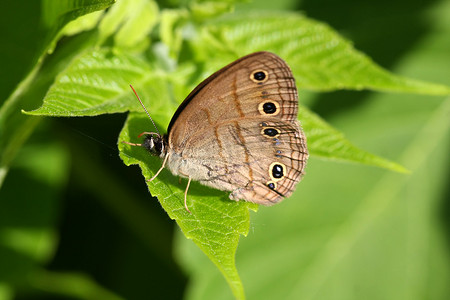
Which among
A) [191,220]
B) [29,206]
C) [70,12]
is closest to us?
[191,220]

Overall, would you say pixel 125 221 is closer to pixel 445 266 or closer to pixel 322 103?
pixel 322 103

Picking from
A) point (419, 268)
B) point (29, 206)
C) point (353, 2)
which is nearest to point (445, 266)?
point (419, 268)

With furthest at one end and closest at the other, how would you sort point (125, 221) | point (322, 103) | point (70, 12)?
Answer: point (322, 103)
point (125, 221)
point (70, 12)

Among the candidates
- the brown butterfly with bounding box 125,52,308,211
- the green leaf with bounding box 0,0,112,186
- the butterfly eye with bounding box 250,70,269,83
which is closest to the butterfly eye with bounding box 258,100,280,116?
the brown butterfly with bounding box 125,52,308,211

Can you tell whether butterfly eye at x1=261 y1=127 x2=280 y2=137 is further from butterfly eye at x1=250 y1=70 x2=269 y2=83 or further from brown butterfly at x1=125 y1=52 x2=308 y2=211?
butterfly eye at x1=250 y1=70 x2=269 y2=83

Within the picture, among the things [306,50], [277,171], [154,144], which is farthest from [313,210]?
[154,144]

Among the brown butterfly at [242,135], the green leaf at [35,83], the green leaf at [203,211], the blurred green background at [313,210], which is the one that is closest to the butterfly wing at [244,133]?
the brown butterfly at [242,135]

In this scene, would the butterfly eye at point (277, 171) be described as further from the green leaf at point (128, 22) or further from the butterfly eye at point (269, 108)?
the green leaf at point (128, 22)

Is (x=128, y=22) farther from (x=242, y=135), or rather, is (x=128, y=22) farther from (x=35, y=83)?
(x=242, y=135)
